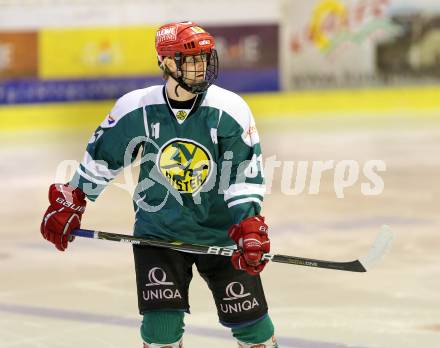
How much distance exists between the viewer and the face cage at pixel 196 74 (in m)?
2.93

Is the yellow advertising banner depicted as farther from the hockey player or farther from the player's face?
the player's face

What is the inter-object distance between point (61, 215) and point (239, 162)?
1.69 feet

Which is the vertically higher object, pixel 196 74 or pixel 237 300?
pixel 196 74

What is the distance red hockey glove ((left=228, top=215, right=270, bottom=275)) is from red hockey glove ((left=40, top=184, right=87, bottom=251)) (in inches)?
18.2

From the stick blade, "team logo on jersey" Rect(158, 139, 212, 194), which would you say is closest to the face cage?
"team logo on jersey" Rect(158, 139, 212, 194)

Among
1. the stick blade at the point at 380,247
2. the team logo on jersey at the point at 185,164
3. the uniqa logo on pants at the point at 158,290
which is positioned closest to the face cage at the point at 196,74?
the team logo on jersey at the point at 185,164

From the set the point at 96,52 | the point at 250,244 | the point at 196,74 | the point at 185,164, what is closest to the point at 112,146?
the point at 185,164

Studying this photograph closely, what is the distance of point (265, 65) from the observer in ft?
36.8

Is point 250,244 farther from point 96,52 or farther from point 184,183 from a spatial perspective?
point 96,52

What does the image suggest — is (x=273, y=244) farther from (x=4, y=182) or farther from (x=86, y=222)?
(x=4, y=182)

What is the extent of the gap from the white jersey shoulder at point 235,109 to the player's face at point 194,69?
0.08m

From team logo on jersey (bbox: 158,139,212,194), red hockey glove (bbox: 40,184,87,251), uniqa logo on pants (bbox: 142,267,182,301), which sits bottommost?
uniqa logo on pants (bbox: 142,267,182,301)

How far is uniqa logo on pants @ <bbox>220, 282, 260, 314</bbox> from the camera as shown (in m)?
3.01

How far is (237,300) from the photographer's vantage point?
9.88ft
